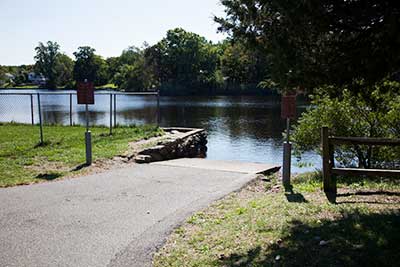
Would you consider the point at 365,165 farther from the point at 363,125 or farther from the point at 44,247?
the point at 44,247

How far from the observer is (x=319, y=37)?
5.17 metres

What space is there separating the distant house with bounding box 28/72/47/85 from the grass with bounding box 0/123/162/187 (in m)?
127

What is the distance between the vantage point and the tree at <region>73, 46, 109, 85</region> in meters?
122

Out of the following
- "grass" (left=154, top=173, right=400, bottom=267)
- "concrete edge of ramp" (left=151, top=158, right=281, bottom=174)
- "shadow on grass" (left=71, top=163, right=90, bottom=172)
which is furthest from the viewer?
"concrete edge of ramp" (left=151, top=158, right=281, bottom=174)

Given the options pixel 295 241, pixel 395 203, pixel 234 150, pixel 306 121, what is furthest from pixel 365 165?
pixel 234 150

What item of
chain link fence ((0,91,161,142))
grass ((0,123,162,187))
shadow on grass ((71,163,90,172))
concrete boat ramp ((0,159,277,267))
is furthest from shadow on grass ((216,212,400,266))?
chain link fence ((0,91,161,142))

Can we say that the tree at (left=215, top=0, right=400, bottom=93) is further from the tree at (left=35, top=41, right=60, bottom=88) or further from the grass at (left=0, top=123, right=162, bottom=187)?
the tree at (left=35, top=41, right=60, bottom=88)

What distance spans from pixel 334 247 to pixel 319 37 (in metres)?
2.59

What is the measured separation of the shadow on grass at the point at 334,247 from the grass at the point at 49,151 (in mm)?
5790

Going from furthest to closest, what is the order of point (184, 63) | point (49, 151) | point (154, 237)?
point (184, 63)
point (49, 151)
point (154, 237)

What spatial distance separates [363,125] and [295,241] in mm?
6775

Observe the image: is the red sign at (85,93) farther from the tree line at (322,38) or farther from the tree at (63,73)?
the tree at (63,73)

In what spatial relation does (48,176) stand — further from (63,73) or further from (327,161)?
(63,73)

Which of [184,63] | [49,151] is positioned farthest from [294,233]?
[184,63]
